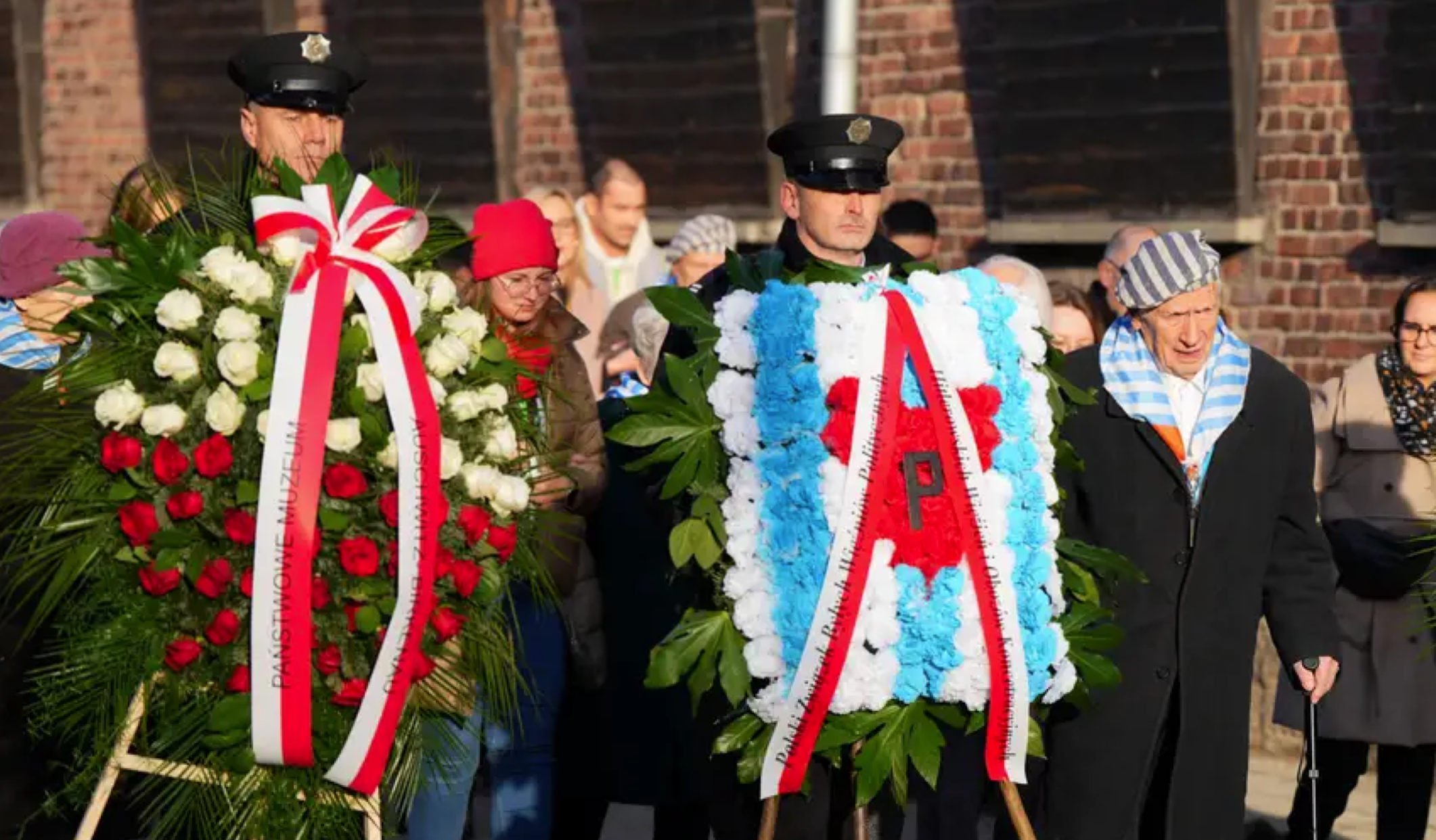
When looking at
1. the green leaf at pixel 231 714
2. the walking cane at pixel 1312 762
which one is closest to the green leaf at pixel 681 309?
the green leaf at pixel 231 714

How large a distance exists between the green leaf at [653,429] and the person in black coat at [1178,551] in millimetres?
1213

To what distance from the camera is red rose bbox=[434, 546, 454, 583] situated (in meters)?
5.60

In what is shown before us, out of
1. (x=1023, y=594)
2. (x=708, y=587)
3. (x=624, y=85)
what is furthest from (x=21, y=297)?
(x=624, y=85)

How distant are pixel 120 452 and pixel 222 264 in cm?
44

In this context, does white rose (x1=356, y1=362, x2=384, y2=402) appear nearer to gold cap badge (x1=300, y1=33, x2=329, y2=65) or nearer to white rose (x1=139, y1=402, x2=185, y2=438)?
white rose (x1=139, y1=402, x2=185, y2=438)

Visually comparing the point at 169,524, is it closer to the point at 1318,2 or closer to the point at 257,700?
the point at 257,700

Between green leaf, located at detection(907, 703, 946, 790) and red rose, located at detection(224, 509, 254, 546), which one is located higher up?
red rose, located at detection(224, 509, 254, 546)

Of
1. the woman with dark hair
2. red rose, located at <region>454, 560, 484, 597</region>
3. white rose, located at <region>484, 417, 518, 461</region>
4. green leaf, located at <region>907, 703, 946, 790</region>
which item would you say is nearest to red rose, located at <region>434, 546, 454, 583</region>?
red rose, located at <region>454, 560, 484, 597</region>

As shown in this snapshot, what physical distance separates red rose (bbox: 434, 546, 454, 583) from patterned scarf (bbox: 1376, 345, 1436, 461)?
12.1 feet

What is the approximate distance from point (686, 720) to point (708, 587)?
1406mm

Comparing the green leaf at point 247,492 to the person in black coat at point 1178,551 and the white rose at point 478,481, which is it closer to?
the white rose at point 478,481

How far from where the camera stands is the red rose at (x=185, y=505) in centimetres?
539

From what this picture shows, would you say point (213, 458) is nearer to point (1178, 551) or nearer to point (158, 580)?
point (158, 580)

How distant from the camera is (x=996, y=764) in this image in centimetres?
579
